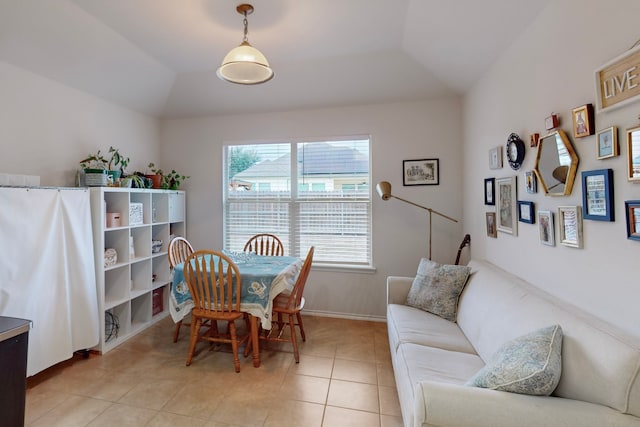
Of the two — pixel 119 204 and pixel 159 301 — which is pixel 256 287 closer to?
pixel 119 204

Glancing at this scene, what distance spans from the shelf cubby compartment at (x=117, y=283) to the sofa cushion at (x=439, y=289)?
2.80 metres


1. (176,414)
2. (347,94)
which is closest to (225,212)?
(347,94)

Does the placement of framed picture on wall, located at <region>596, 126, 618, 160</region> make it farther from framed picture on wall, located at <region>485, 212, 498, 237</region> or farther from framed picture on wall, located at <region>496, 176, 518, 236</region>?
framed picture on wall, located at <region>485, 212, 498, 237</region>

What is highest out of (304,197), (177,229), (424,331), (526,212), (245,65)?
(245,65)

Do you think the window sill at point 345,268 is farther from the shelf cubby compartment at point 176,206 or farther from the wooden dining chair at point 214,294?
the shelf cubby compartment at point 176,206

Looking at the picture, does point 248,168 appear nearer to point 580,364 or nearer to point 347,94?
point 347,94

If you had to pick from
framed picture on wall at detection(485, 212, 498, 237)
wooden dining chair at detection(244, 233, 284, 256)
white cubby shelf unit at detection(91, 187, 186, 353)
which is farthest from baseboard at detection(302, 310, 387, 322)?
white cubby shelf unit at detection(91, 187, 186, 353)

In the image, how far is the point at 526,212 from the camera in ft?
6.59

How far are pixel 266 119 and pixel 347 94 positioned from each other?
3.53 ft

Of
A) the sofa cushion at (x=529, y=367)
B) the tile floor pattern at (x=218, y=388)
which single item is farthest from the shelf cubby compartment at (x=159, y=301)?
the sofa cushion at (x=529, y=367)

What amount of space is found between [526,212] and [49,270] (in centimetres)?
355

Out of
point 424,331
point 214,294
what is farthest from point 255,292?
point 424,331

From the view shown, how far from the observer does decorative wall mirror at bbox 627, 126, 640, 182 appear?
1150 mm

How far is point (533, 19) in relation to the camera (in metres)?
1.88
